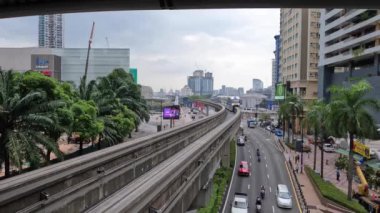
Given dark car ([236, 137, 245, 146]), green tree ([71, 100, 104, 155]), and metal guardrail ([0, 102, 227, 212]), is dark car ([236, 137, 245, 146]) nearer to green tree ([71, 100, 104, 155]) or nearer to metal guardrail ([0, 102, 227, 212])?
green tree ([71, 100, 104, 155])

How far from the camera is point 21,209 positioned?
31.6 ft

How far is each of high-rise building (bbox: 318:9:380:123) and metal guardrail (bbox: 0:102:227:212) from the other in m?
39.2

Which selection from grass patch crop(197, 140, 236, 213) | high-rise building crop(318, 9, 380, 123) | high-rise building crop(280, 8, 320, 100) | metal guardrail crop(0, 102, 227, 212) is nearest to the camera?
metal guardrail crop(0, 102, 227, 212)

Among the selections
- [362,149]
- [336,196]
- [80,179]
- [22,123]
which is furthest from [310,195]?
[80,179]

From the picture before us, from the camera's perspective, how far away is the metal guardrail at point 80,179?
9.76m

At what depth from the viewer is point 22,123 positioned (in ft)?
63.7

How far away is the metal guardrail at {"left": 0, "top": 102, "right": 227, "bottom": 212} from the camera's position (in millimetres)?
9758

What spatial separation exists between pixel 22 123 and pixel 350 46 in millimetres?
58173

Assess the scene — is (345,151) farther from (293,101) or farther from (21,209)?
(21,209)

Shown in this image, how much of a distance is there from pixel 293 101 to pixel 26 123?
186ft

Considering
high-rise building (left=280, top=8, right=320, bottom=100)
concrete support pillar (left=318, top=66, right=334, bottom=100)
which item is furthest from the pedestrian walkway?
high-rise building (left=280, top=8, right=320, bottom=100)

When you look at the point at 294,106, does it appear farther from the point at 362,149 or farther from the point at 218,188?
the point at 218,188

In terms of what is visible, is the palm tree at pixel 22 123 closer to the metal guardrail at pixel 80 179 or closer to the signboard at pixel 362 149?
the metal guardrail at pixel 80 179

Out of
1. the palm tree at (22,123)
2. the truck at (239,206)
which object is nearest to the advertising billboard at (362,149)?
the truck at (239,206)
